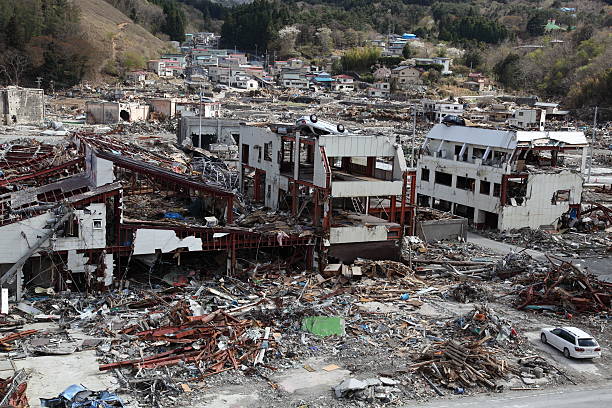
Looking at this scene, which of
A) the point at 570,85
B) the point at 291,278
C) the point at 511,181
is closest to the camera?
the point at 291,278

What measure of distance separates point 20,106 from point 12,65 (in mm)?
24271

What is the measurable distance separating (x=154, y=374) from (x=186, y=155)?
102 feet

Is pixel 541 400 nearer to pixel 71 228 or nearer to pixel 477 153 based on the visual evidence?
pixel 71 228

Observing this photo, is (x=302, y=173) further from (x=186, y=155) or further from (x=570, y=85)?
(x=570, y=85)

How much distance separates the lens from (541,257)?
28.8 m

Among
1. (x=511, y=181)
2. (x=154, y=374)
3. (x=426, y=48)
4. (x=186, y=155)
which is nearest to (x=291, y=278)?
(x=154, y=374)

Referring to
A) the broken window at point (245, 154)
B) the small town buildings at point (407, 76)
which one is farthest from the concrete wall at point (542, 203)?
the small town buildings at point (407, 76)

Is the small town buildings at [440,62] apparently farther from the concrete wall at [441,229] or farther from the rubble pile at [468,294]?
the rubble pile at [468,294]

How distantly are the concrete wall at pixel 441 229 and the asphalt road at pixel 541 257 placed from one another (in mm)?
1153

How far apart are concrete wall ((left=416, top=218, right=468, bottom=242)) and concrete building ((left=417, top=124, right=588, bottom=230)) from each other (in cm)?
337

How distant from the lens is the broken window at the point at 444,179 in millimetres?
36969

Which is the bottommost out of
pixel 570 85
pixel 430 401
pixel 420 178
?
pixel 430 401

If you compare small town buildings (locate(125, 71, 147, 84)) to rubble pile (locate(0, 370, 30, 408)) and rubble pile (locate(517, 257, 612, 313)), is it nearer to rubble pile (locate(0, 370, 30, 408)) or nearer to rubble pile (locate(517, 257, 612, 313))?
rubble pile (locate(517, 257, 612, 313))

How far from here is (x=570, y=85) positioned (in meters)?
109
